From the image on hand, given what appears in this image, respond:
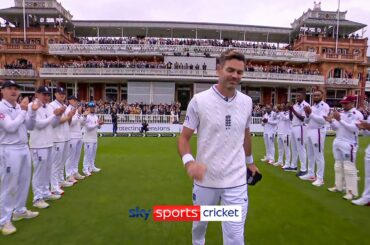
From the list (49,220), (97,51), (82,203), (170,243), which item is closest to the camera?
(170,243)

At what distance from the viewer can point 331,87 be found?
41.0 metres

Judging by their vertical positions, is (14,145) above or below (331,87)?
below

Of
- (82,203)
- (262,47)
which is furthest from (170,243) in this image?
(262,47)

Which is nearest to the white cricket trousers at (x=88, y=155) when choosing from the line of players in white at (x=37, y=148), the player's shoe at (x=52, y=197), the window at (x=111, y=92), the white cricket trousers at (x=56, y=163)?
the line of players in white at (x=37, y=148)

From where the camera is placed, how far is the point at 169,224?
545cm

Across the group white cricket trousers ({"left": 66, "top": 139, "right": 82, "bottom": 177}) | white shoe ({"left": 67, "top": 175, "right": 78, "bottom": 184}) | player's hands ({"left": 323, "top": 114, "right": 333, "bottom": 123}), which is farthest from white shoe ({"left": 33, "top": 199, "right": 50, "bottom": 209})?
player's hands ({"left": 323, "top": 114, "right": 333, "bottom": 123})

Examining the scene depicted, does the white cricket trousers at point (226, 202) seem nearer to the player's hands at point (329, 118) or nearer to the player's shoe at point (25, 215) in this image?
the player's shoe at point (25, 215)

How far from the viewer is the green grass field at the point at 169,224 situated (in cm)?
488

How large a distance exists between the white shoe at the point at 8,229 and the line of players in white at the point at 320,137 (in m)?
6.88

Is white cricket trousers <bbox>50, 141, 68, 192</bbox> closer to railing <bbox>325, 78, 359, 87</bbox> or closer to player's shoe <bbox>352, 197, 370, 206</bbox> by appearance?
player's shoe <bbox>352, 197, 370, 206</bbox>

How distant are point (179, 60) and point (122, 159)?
2481 cm

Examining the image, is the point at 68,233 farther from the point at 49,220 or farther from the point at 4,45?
the point at 4,45

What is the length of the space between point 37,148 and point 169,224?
3307mm

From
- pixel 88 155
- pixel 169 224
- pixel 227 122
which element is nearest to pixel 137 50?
pixel 88 155
